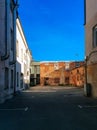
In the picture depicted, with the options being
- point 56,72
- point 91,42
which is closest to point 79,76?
point 56,72

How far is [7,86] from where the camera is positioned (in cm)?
2509

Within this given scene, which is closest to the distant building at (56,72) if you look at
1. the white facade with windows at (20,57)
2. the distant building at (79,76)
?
the distant building at (79,76)

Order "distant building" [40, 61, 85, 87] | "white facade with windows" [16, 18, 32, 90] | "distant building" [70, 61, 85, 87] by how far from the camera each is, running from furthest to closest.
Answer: "distant building" [40, 61, 85, 87] < "distant building" [70, 61, 85, 87] < "white facade with windows" [16, 18, 32, 90]

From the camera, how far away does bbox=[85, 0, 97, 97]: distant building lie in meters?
26.9

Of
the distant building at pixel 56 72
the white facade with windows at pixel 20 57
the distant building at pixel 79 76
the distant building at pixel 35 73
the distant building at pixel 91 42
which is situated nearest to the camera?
the distant building at pixel 91 42

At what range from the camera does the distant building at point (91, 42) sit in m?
26.9

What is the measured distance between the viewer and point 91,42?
2797 cm

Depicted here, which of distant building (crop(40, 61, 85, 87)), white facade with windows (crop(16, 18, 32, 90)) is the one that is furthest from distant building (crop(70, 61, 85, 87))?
white facade with windows (crop(16, 18, 32, 90))

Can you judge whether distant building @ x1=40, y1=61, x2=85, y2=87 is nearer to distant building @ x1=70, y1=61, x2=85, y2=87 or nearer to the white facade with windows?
distant building @ x1=70, y1=61, x2=85, y2=87

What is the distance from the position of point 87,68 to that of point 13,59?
610 centimetres

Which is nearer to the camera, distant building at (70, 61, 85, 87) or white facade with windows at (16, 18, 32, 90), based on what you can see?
white facade with windows at (16, 18, 32, 90)

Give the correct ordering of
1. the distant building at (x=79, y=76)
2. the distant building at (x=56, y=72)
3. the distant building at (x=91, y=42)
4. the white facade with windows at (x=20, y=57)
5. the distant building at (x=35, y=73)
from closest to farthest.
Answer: the distant building at (x=91, y=42) < the white facade with windows at (x=20, y=57) < the distant building at (x=79, y=76) < the distant building at (x=56, y=72) < the distant building at (x=35, y=73)

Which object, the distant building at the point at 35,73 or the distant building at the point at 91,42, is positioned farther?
the distant building at the point at 35,73

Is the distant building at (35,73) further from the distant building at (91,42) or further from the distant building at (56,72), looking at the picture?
the distant building at (91,42)
